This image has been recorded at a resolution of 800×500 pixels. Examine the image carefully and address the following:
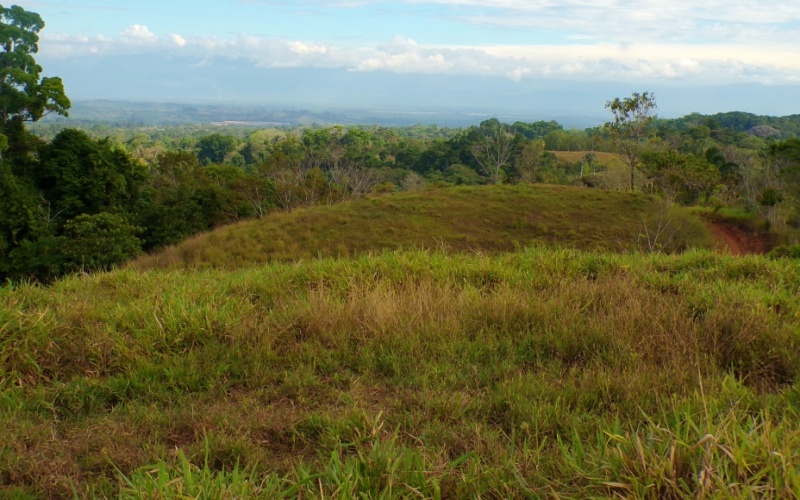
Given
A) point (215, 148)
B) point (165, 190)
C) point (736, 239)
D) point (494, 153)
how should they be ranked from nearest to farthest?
point (736, 239)
point (165, 190)
point (494, 153)
point (215, 148)

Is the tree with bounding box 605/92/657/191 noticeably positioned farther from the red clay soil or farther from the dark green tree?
the dark green tree

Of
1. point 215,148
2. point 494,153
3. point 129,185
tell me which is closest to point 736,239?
point 129,185

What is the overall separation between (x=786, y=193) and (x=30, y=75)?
31.5 meters

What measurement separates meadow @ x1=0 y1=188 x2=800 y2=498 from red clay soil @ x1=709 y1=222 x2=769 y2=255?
15858 millimetres

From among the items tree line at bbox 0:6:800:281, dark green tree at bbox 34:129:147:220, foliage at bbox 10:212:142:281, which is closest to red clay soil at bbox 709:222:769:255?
tree line at bbox 0:6:800:281

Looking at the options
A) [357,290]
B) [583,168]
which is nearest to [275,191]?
[357,290]

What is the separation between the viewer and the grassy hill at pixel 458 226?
16328mm

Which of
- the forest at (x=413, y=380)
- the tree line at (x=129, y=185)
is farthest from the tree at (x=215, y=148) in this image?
the forest at (x=413, y=380)

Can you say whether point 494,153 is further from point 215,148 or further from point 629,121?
point 215,148

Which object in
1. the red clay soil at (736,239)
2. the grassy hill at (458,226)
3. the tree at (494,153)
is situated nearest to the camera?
the grassy hill at (458,226)

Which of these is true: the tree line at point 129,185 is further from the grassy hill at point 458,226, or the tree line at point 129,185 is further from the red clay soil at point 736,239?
the grassy hill at point 458,226

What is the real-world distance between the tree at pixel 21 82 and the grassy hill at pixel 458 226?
1141 cm

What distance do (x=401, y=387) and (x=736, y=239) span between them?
2019 cm

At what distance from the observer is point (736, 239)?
762 inches
